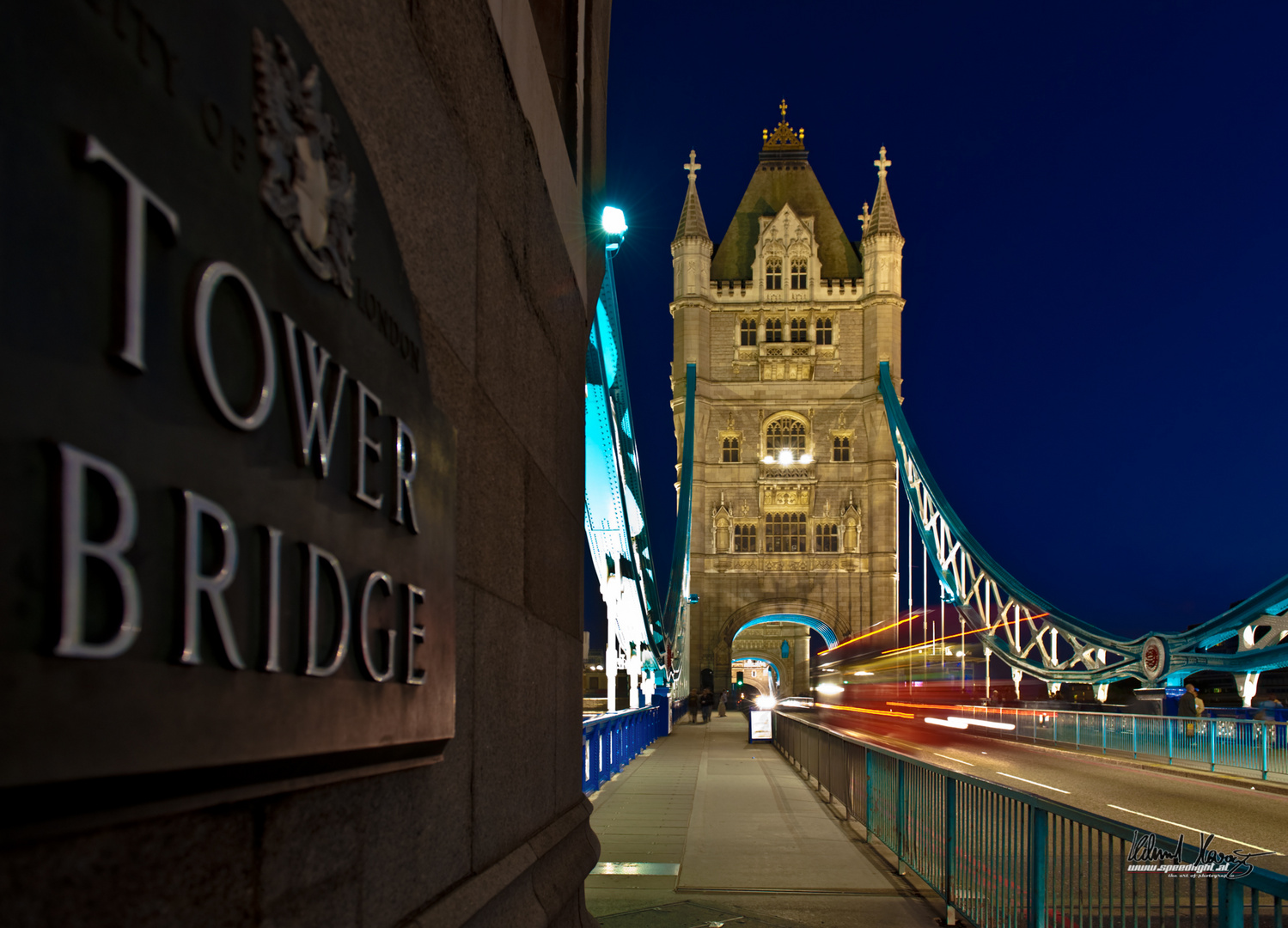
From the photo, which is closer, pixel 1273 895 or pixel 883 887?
pixel 1273 895

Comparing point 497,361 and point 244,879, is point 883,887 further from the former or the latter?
point 244,879

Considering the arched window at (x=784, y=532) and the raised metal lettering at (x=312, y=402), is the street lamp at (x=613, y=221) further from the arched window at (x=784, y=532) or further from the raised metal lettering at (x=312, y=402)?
the arched window at (x=784, y=532)

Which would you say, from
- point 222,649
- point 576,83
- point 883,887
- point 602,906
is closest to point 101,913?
point 222,649

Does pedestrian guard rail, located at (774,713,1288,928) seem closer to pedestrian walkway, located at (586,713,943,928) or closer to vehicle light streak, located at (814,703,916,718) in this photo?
pedestrian walkway, located at (586,713,943,928)

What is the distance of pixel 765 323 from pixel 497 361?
→ 59356 millimetres

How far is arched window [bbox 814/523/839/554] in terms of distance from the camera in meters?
60.0

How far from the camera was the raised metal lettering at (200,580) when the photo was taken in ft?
4.66

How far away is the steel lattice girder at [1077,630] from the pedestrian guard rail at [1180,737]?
149 inches

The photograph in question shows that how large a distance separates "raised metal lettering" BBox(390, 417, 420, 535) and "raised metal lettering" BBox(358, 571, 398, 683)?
0.49 ft

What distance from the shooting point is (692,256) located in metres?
62.5

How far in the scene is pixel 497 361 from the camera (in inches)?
146

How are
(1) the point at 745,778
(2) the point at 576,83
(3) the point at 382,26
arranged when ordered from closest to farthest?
(3) the point at 382,26
(2) the point at 576,83
(1) the point at 745,778

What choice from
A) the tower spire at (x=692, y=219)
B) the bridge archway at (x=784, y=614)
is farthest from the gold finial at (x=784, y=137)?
the bridge archway at (x=784, y=614)

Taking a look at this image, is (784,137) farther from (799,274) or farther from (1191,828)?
(1191,828)
